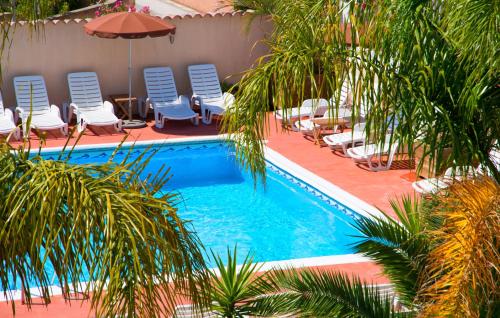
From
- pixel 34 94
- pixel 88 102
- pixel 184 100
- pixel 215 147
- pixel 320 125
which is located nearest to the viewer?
pixel 320 125

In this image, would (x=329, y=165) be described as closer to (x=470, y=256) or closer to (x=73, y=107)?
(x=73, y=107)

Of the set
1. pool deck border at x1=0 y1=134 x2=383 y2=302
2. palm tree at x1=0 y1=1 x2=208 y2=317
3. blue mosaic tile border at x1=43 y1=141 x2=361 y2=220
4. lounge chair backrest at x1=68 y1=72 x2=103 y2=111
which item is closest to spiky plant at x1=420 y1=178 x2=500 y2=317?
palm tree at x1=0 y1=1 x2=208 y2=317

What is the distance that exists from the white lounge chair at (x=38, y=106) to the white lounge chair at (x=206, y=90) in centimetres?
264

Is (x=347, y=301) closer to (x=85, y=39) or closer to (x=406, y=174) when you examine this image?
(x=406, y=174)

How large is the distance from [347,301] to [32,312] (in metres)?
3.97

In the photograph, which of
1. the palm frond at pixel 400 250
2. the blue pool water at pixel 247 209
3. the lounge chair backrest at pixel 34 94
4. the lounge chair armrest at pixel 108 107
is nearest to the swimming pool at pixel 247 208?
the blue pool water at pixel 247 209

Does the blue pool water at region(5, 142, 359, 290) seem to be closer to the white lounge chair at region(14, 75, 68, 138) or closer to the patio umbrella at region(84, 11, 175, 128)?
the white lounge chair at region(14, 75, 68, 138)

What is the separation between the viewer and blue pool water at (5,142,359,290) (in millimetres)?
11219

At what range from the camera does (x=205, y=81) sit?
16844 mm

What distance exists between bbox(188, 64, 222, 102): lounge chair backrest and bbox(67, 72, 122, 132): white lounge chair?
5.95 ft

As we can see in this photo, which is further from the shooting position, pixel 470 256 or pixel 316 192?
pixel 316 192

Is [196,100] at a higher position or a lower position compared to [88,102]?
lower

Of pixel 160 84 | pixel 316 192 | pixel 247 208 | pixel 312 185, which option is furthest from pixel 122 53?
pixel 316 192

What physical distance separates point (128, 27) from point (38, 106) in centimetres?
228
